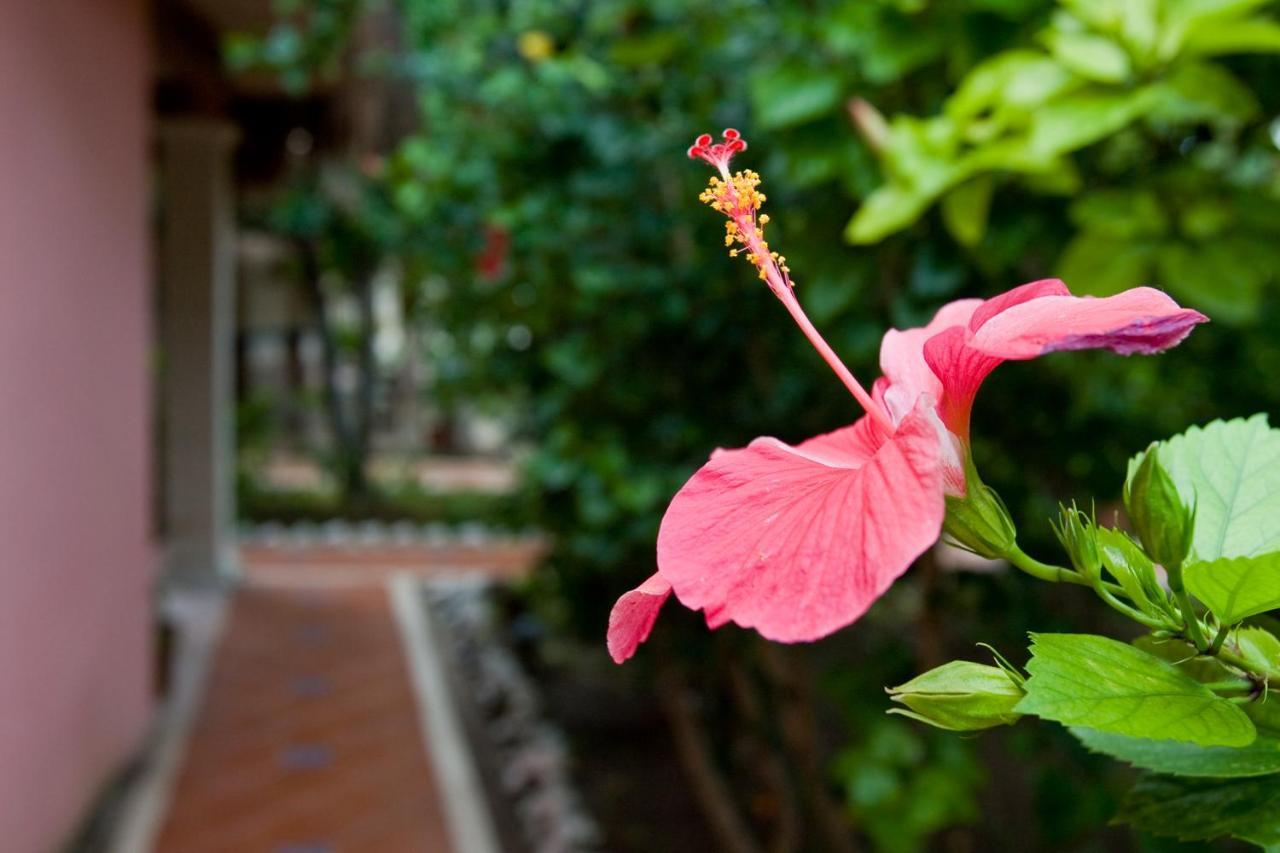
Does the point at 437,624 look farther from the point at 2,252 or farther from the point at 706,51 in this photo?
the point at 706,51

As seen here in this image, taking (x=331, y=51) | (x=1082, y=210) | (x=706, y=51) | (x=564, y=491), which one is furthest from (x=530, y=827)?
(x=331, y=51)

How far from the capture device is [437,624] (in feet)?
19.0

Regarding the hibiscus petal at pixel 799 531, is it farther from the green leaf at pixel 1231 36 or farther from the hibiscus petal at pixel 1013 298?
the green leaf at pixel 1231 36

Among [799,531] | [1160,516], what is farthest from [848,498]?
[1160,516]

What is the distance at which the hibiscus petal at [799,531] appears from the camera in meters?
0.32

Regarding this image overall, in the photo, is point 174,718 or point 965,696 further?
point 174,718

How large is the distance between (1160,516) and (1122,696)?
7 cm

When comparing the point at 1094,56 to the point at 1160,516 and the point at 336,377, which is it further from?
the point at 336,377

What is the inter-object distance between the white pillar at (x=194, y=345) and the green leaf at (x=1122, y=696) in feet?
19.7

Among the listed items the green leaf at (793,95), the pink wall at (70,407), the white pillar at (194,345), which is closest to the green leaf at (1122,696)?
the green leaf at (793,95)

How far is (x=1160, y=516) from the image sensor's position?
39 centimetres

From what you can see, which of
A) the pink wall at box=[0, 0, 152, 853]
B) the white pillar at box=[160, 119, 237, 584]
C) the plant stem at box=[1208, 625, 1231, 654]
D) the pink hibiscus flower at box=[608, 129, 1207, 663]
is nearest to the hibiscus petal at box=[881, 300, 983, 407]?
the pink hibiscus flower at box=[608, 129, 1207, 663]

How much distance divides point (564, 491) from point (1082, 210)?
7.44 feet

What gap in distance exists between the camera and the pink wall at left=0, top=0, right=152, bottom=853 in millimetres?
2287
